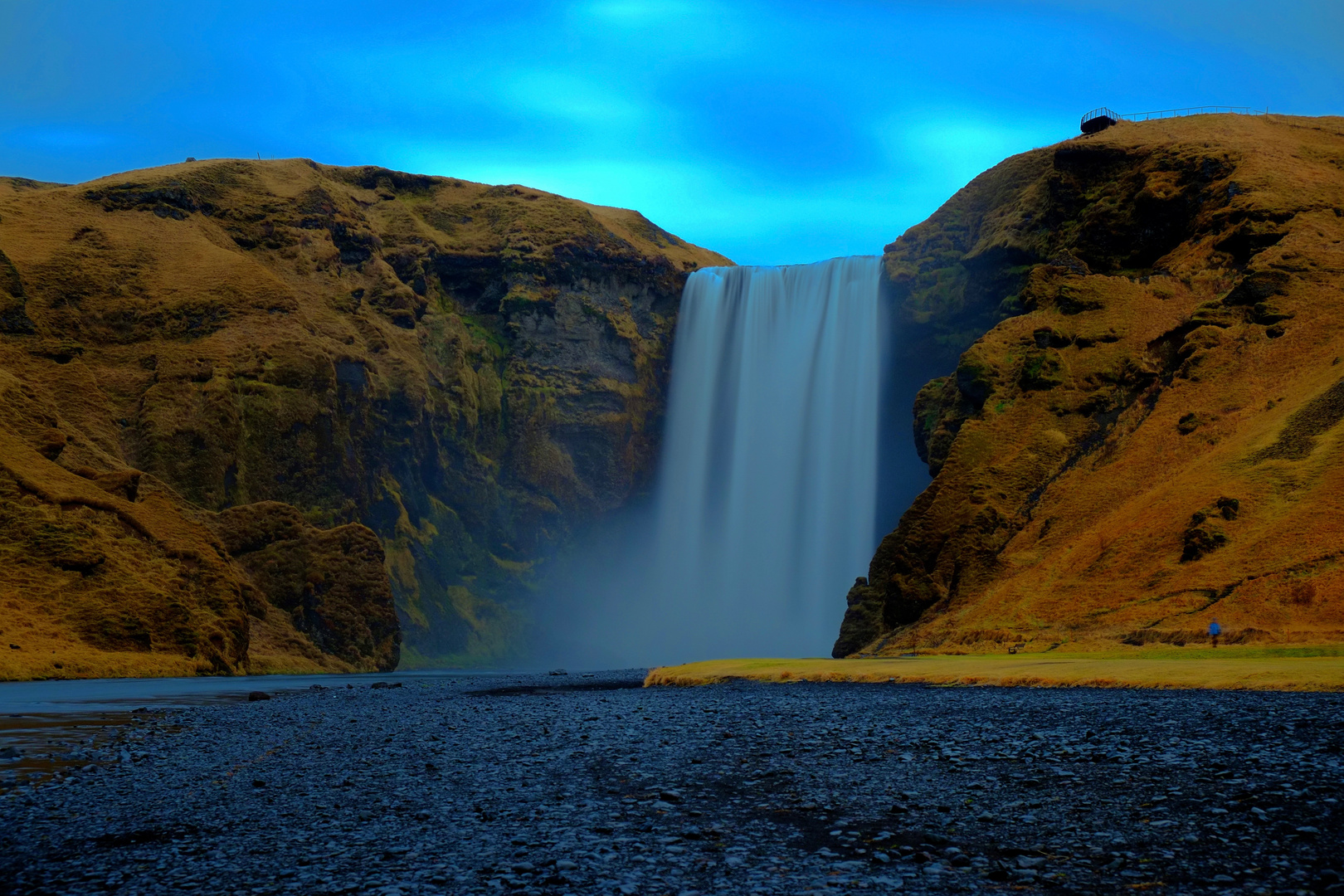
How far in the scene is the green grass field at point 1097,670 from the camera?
2139 cm

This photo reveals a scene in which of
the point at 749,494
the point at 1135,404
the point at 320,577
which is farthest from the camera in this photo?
the point at 749,494

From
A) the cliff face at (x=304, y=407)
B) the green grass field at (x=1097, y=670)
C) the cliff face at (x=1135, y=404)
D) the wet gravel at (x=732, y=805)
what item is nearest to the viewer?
the wet gravel at (x=732, y=805)

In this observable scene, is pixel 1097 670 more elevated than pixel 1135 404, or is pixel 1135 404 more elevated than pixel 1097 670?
pixel 1135 404

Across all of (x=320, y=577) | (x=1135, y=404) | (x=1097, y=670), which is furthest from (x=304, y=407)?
(x=1097, y=670)

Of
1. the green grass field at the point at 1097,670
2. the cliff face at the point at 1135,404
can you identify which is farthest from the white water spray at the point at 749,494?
the green grass field at the point at 1097,670

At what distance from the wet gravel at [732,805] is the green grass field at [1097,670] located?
174 cm

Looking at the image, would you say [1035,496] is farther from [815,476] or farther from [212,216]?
[212,216]

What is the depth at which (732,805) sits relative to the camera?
41.6ft

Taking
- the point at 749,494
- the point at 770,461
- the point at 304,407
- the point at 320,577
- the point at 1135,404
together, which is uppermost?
the point at 304,407

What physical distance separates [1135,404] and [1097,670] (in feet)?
92.4

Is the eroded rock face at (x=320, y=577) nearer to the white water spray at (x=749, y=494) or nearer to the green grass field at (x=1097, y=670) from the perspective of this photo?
the white water spray at (x=749, y=494)

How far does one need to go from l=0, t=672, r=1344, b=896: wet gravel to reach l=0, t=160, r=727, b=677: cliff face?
3172 centimetres

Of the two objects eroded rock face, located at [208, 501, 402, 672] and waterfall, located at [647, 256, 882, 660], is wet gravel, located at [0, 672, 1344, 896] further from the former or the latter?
waterfall, located at [647, 256, 882, 660]

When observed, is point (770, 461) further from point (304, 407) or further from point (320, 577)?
point (304, 407)
